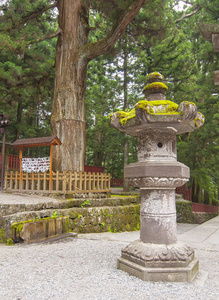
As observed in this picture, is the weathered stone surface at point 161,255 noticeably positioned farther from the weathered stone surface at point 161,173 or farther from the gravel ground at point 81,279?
the weathered stone surface at point 161,173

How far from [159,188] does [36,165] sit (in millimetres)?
5795

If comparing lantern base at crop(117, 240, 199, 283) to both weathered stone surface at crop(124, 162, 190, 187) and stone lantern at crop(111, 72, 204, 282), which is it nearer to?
stone lantern at crop(111, 72, 204, 282)

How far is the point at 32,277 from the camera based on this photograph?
341 cm

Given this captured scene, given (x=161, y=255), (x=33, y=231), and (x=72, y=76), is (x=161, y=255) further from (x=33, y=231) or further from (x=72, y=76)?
(x=72, y=76)

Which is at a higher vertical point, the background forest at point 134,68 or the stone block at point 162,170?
the background forest at point 134,68

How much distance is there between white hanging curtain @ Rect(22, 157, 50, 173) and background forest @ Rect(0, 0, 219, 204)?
379cm

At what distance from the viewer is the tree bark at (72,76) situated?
380 inches

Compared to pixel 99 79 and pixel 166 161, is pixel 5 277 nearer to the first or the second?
pixel 166 161

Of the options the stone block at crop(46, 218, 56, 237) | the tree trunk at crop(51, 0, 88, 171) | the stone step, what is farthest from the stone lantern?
the tree trunk at crop(51, 0, 88, 171)

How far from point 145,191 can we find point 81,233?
14.3 feet

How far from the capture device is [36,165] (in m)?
8.50

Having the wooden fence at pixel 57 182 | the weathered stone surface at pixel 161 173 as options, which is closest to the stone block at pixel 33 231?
the wooden fence at pixel 57 182

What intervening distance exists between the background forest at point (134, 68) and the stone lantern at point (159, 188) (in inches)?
294

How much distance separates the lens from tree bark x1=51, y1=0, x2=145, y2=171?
380 inches
